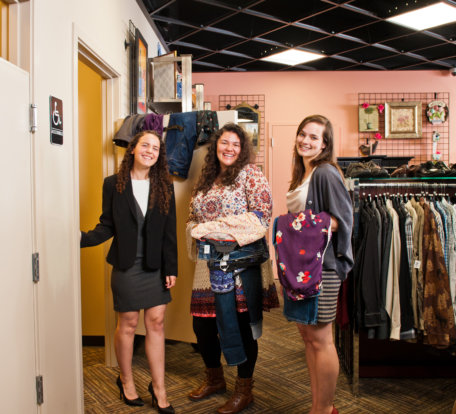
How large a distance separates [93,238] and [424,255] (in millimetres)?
1783

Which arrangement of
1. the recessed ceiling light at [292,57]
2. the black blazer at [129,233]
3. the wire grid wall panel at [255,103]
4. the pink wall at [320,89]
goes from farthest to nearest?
the wire grid wall panel at [255,103] → the pink wall at [320,89] → the recessed ceiling light at [292,57] → the black blazer at [129,233]

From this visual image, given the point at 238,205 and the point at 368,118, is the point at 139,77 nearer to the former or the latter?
the point at 238,205

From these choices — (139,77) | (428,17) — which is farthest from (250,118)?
(139,77)

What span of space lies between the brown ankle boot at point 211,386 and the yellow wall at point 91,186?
127 centimetres

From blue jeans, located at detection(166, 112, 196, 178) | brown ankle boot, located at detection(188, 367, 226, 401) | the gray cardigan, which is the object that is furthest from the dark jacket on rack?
blue jeans, located at detection(166, 112, 196, 178)

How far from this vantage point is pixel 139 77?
3.39 m

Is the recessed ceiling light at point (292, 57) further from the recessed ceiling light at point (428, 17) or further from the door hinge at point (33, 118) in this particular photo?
the door hinge at point (33, 118)

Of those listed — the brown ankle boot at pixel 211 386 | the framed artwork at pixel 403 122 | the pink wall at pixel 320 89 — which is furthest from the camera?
the pink wall at pixel 320 89

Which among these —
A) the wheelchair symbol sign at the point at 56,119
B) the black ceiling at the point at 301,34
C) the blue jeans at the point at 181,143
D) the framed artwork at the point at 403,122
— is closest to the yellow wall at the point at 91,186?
the blue jeans at the point at 181,143

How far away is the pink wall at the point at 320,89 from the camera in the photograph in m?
6.07

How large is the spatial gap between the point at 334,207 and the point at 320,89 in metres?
4.72

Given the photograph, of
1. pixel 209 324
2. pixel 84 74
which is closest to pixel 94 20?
pixel 84 74

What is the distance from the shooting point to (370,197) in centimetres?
258

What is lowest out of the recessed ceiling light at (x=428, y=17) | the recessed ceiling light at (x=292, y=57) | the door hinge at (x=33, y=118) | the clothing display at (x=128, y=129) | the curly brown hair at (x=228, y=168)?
the curly brown hair at (x=228, y=168)
